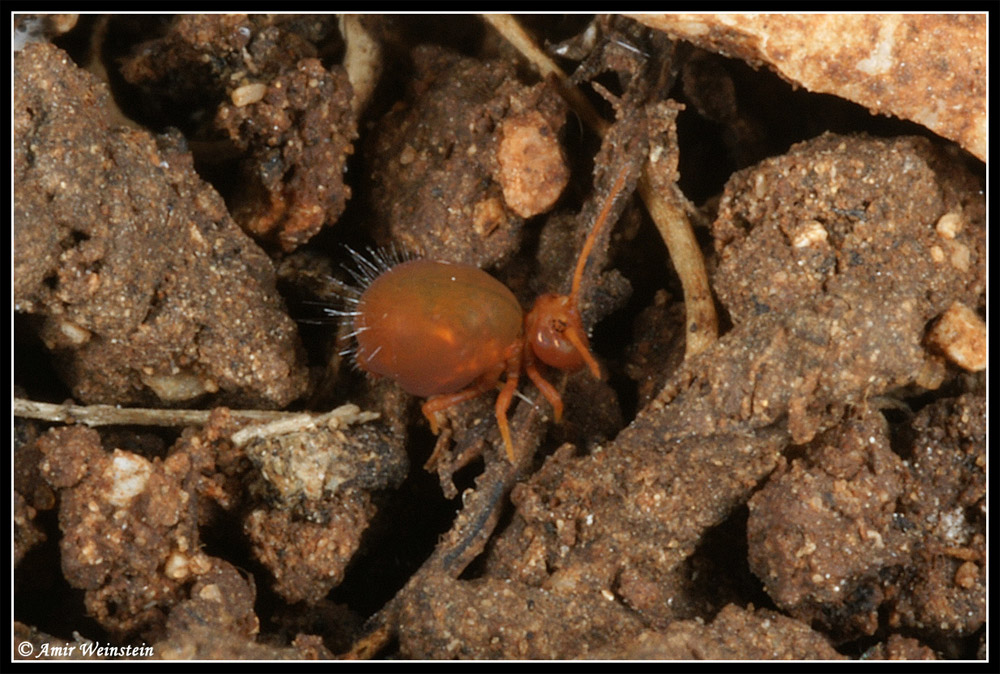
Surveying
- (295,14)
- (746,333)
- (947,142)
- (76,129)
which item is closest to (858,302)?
(746,333)

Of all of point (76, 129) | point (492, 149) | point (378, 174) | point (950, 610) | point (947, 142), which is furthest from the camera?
point (378, 174)

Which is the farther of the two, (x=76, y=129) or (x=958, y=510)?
(x=958, y=510)

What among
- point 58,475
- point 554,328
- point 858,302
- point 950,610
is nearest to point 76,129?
point 58,475

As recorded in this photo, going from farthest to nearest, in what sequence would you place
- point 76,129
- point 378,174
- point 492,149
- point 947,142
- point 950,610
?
point 378,174 < point 492,149 < point 947,142 < point 950,610 < point 76,129

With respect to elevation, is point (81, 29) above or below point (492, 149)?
below

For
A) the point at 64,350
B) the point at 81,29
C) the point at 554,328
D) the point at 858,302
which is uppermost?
the point at 858,302

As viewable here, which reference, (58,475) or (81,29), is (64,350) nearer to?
(58,475)

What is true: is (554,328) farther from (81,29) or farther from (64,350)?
(81,29)
